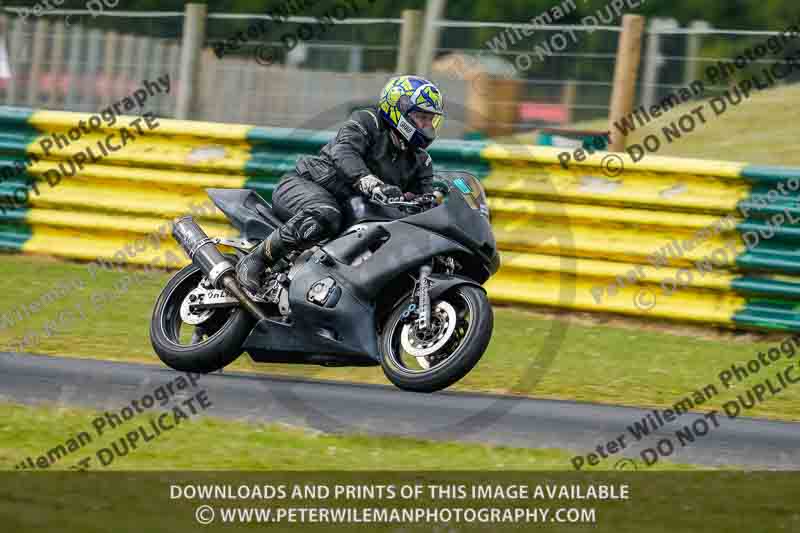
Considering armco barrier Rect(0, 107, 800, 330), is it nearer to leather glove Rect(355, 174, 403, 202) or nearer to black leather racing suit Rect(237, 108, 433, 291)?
black leather racing suit Rect(237, 108, 433, 291)

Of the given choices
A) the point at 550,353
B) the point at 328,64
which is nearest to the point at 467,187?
the point at 550,353

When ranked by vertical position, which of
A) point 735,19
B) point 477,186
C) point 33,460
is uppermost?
point 735,19

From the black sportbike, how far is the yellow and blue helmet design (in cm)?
33

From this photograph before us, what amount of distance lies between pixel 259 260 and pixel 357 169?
0.82 metres

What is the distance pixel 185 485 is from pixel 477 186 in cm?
284

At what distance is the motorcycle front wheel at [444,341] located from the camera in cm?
657

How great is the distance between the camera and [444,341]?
6684mm

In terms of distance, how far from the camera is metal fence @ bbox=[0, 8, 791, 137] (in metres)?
11.8

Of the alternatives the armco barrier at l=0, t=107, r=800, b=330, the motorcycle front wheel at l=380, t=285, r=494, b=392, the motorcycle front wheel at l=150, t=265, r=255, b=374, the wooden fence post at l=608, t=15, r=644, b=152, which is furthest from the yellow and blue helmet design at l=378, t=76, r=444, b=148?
the wooden fence post at l=608, t=15, r=644, b=152

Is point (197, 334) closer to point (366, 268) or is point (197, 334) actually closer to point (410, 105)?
point (366, 268)

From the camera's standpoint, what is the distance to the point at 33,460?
554 centimetres

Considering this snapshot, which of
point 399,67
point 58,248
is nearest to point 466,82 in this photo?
point 399,67

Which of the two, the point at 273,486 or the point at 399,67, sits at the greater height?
the point at 399,67

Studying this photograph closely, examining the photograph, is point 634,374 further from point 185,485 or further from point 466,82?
point 466,82
